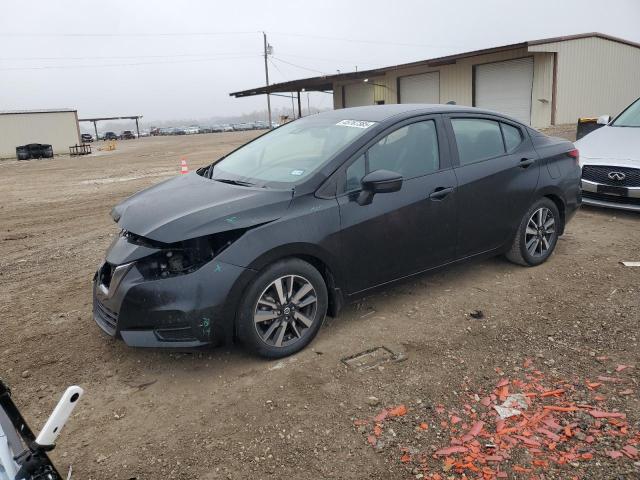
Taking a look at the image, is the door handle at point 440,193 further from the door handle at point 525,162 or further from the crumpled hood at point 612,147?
the crumpled hood at point 612,147

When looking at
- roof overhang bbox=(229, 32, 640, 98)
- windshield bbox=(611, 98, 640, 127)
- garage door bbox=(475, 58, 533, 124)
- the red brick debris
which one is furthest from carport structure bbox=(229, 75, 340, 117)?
the red brick debris

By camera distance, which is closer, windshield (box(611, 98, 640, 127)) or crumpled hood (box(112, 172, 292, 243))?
crumpled hood (box(112, 172, 292, 243))

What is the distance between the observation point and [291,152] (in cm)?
429

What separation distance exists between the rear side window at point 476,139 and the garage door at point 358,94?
2574 centimetres

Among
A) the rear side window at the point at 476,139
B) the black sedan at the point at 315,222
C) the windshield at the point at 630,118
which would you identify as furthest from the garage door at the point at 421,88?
the black sedan at the point at 315,222

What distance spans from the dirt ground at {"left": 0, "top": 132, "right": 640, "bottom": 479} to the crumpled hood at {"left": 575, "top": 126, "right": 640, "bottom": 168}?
231cm

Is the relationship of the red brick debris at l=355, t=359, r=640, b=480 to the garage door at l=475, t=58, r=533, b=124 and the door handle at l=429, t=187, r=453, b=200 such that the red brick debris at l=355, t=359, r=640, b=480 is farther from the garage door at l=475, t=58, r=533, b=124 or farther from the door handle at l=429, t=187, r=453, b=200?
the garage door at l=475, t=58, r=533, b=124

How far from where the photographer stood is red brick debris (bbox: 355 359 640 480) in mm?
2518

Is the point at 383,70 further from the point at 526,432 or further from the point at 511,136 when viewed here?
the point at 526,432

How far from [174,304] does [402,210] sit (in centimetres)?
183

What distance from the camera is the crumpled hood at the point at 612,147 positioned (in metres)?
6.89

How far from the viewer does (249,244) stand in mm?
3309

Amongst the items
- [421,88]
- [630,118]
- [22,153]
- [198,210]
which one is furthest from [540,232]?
[22,153]

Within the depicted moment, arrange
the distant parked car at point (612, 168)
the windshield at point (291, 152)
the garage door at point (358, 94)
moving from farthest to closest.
A: the garage door at point (358, 94), the distant parked car at point (612, 168), the windshield at point (291, 152)
